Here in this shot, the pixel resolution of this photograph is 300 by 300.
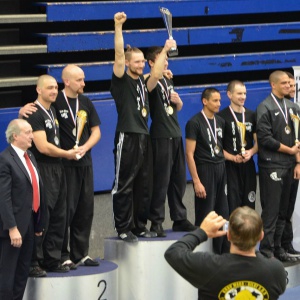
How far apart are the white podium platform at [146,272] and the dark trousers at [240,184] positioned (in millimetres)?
1037

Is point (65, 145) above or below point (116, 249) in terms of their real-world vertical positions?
above

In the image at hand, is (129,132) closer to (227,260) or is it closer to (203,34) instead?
(203,34)

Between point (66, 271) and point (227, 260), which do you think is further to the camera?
point (66, 271)

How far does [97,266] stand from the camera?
829 cm

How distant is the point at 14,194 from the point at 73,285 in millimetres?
981

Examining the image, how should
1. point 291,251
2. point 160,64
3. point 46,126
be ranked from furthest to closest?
1. point 291,251
2. point 160,64
3. point 46,126

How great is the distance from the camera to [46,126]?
7.75 metres

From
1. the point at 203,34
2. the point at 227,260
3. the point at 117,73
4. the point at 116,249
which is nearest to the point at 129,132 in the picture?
the point at 117,73

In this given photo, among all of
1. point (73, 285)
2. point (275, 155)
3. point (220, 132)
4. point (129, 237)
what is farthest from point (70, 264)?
point (275, 155)

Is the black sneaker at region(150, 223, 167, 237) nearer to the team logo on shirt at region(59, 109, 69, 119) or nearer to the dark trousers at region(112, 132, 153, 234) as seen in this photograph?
the dark trousers at region(112, 132, 153, 234)

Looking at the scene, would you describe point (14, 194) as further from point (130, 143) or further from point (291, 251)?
point (291, 251)

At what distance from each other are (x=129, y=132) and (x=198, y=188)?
1.03 metres

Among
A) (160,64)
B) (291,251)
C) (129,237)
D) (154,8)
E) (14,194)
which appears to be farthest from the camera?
(154,8)

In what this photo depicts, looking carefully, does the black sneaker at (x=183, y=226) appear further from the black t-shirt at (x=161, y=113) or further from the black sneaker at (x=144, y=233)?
the black t-shirt at (x=161, y=113)
